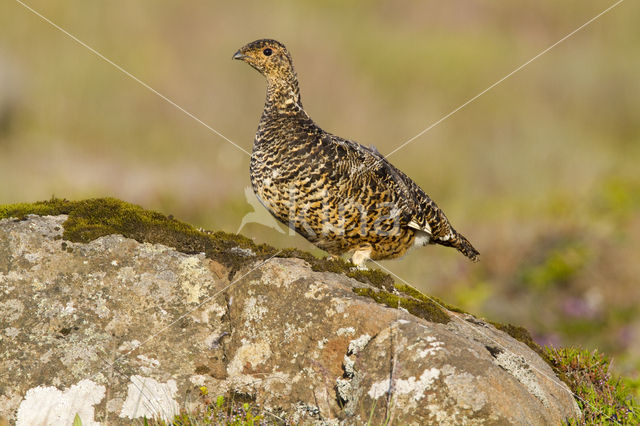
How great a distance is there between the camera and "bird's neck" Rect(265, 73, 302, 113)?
15.9 feet

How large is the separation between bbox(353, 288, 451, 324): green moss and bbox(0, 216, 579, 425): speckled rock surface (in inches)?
2.8

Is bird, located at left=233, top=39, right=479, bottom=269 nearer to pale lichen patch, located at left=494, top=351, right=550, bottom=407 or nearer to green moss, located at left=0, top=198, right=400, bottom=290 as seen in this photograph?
green moss, located at left=0, top=198, right=400, bottom=290

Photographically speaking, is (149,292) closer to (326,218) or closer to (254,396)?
(254,396)

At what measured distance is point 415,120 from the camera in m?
20.1

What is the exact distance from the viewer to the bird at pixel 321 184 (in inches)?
170

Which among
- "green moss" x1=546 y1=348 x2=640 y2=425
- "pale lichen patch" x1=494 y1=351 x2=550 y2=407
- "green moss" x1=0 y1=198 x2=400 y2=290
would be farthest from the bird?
"green moss" x1=546 y1=348 x2=640 y2=425

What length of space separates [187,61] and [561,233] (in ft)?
43.1

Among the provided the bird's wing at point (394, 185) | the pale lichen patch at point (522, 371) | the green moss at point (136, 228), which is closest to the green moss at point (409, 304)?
the pale lichen patch at point (522, 371)

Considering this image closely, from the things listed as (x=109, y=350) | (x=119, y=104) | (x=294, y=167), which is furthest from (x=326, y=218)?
(x=119, y=104)

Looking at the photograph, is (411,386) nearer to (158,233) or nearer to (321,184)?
(321,184)

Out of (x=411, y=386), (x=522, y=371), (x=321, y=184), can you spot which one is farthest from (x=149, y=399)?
(x=522, y=371)

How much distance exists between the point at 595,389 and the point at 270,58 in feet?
9.96

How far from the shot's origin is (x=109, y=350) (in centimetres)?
347

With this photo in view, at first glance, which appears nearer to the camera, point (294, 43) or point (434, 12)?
point (294, 43)
